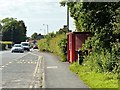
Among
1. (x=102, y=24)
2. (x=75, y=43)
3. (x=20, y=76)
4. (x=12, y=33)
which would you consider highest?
(x=12, y=33)

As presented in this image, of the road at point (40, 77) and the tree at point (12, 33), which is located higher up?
the tree at point (12, 33)

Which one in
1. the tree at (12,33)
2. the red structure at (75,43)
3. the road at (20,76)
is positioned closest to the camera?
the road at (20,76)

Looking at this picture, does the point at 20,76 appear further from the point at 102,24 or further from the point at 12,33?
the point at 12,33

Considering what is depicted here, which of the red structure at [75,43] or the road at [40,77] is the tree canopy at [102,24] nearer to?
the road at [40,77]

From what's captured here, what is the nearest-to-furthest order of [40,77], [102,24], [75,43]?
[102,24], [40,77], [75,43]

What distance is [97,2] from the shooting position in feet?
61.4

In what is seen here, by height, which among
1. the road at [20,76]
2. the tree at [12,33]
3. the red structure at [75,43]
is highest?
the tree at [12,33]

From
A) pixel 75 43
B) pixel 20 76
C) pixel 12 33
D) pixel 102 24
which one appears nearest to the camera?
pixel 102 24

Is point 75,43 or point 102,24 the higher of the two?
point 102,24

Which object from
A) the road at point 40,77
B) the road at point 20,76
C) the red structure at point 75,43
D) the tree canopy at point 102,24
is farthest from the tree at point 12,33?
the tree canopy at point 102,24

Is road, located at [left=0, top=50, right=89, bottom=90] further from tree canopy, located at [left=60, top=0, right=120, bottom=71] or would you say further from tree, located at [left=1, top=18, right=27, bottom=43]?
tree, located at [left=1, top=18, right=27, bottom=43]

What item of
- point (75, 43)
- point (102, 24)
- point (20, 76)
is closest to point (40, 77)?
point (20, 76)

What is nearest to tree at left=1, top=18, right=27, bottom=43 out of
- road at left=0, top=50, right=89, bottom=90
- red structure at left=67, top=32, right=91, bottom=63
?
red structure at left=67, top=32, right=91, bottom=63

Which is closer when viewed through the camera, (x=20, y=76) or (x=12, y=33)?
(x=20, y=76)
